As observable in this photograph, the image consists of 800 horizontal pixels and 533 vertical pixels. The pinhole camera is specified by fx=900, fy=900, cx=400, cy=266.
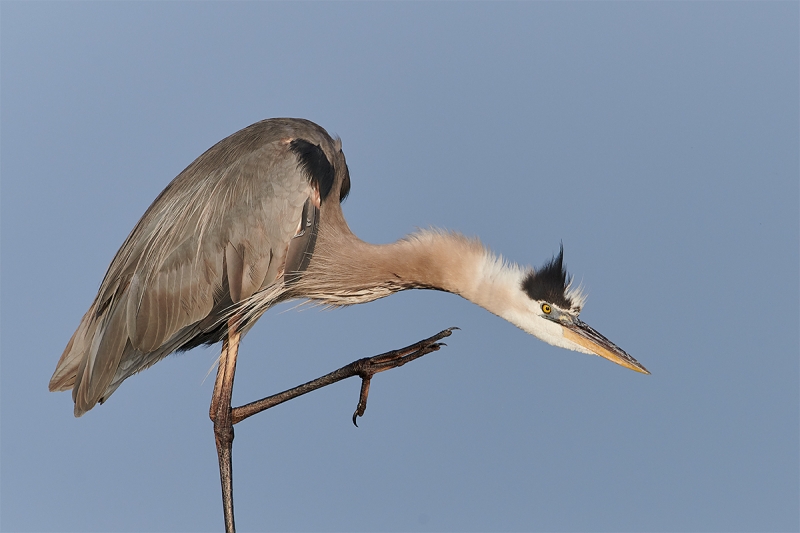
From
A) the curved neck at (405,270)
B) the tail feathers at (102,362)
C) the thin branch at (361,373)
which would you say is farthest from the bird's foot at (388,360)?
the tail feathers at (102,362)

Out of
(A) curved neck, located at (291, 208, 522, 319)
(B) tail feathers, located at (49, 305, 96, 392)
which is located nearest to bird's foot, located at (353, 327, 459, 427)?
(A) curved neck, located at (291, 208, 522, 319)

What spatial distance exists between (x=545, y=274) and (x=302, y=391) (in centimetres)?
127

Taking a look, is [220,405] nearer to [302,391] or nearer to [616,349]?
[302,391]

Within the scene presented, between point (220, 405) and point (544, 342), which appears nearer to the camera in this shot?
point (544, 342)

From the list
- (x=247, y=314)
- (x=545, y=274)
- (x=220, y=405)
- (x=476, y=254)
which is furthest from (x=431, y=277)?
(x=220, y=405)

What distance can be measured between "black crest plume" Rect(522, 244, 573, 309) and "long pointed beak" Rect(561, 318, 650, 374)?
0.11 m

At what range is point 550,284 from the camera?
367 centimetres

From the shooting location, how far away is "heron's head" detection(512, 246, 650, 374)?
368 centimetres

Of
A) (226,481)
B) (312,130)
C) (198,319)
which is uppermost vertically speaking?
(312,130)

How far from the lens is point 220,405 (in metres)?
4.14

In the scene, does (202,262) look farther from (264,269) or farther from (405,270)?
(405,270)

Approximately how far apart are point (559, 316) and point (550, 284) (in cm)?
15

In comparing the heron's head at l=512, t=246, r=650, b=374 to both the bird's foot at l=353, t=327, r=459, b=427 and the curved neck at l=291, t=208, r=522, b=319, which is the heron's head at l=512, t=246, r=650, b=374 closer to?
the curved neck at l=291, t=208, r=522, b=319

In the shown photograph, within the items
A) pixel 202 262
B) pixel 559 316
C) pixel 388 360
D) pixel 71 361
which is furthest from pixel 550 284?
pixel 71 361
